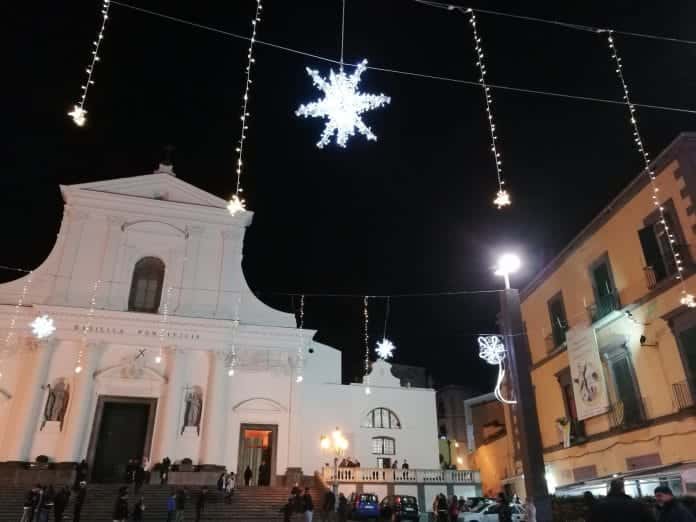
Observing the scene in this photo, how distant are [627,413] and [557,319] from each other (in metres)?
4.86

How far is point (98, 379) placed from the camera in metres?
21.3

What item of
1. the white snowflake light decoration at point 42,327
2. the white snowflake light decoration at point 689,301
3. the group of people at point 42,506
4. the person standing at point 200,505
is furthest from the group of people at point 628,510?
the white snowflake light decoration at point 42,327

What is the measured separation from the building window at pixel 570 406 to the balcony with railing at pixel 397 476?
7.93 m

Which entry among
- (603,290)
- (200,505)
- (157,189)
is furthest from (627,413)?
(157,189)

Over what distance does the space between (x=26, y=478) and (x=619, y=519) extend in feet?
64.8

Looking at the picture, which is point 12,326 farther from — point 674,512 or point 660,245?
point 660,245

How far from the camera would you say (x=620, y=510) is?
4844 millimetres

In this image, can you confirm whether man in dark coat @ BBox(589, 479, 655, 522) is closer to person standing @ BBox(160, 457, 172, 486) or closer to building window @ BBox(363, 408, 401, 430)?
person standing @ BBox(160, 457, 172, 486)

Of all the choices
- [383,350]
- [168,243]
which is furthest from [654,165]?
[168,243]

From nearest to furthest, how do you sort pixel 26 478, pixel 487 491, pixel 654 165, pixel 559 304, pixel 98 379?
pixel 654 165 → pixel 26 478 → pixel 559 304 → pixel 98 379 → pixel 487 491

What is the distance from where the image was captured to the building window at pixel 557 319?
19125 millimetres

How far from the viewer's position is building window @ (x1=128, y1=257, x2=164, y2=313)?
2364cm

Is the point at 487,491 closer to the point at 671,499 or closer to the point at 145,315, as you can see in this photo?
the point at 145,315

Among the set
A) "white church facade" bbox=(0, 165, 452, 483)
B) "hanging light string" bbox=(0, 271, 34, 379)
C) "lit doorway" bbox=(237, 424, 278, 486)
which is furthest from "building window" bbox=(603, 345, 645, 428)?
"hanging light string" bbox=(0, 271, 34, 379)
